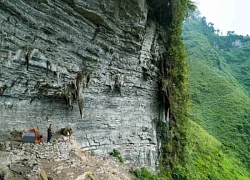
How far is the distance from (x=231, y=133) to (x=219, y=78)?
17345 millimetres

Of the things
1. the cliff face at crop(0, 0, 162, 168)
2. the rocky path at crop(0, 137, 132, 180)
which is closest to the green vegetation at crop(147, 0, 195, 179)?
the cliff face at crop(0, 0, 162, 168)

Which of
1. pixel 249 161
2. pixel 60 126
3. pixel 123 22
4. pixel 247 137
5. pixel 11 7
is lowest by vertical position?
pixel 249 161

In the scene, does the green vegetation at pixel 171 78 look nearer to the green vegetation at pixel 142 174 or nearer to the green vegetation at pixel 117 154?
the green vegetation at pixel 142 174

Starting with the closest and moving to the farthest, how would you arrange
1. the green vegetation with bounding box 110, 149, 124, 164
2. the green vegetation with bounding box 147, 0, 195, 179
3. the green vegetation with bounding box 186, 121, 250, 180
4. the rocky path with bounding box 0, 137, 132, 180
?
1. the rocky path with bounding box 0, 137, 132, 180
2. the green vegetation with bounding box 110, 149, 124, 164
3. the green vegetation with bounding box 147, 0, 195, 179
4. the green vegetation with bounding box 186, 121, 250, 180

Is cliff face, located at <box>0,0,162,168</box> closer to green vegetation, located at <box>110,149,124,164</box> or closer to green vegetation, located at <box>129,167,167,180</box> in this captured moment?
green vegetation, located at <box>110,149,124,164</box>

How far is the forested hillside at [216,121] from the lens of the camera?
25100 mm

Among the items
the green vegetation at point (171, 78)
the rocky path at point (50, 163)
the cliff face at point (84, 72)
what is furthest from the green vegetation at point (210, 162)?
the rocky path at point (50, 163)

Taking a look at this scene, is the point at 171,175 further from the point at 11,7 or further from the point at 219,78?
the point at 219,78

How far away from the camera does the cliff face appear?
9398 millimetres

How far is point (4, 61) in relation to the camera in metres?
8.91

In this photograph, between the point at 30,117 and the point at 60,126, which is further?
the point at 60,126

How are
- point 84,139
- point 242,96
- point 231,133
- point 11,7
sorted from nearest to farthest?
point 11,7 < point 84,139 < point 231,133 < point 242,96

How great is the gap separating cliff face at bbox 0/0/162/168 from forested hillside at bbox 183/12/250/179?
6.11m

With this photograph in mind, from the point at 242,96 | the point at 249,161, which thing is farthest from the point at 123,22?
the point at 242,96
